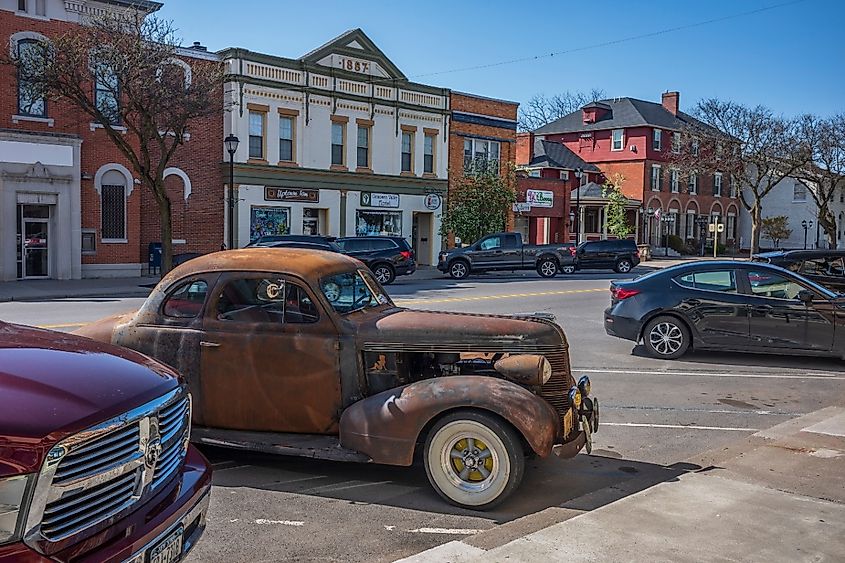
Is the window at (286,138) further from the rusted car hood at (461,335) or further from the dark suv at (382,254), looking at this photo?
the rusted car hood at (461,335)

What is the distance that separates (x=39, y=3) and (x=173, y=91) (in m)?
6.50

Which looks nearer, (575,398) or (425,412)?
(425,412)

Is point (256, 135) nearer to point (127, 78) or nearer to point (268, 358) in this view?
point (127, 78)

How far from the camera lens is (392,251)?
29.2 meters

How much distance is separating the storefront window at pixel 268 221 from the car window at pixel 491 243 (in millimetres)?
8457

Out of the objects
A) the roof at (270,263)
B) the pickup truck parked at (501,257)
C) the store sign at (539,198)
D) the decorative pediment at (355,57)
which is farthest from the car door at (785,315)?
the store sign at (539,198)

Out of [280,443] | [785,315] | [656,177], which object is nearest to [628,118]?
[656,177]

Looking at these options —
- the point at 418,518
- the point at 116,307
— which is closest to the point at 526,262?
the point at 116,307

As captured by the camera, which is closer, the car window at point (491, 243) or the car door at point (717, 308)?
the car door at point (717, 308)

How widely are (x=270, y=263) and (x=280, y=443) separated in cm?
142

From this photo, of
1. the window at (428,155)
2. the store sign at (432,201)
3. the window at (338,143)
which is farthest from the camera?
the window at (428,155)

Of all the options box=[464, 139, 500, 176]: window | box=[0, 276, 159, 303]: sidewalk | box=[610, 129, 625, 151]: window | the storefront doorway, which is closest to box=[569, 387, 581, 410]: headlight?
box=[0, 276, 159, 303]: sidewalk

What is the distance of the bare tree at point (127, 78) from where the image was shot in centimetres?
2500

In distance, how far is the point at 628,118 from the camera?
62656 mm
